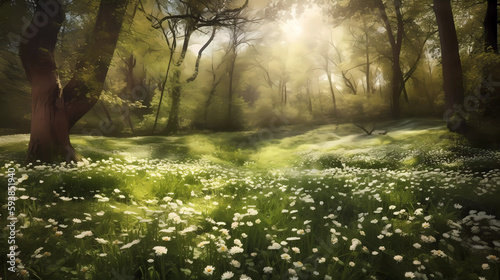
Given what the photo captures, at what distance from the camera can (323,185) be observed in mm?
7891

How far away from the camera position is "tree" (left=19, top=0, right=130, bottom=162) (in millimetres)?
9047

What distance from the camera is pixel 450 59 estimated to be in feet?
45.6

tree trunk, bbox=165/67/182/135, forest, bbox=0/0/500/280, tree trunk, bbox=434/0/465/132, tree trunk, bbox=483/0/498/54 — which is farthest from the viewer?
tree trunk, bbox=165/67/182/135

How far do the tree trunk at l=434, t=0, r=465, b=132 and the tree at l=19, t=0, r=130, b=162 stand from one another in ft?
49.2

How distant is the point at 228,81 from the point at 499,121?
3216 centimetres

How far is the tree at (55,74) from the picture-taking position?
9047 mm

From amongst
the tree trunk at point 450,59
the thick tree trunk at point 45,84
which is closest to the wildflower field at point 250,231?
the thick tree trunk at point 45,84

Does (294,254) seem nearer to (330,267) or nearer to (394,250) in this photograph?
(330,267)

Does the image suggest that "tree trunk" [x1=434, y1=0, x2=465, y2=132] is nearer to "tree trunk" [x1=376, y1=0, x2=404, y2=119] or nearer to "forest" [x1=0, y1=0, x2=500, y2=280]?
"forest" [x1=0, y1=0, x2=500, y2=280]

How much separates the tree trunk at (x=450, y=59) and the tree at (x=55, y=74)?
15.0m

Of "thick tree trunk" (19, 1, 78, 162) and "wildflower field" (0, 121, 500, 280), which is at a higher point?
"thick tree trunk" (19, 1, 78, 162)

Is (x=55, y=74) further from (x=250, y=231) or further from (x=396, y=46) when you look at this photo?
(x=396, y=46)

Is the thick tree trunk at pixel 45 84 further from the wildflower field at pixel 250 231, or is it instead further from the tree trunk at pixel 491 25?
the tree trunk at pixel 491 25

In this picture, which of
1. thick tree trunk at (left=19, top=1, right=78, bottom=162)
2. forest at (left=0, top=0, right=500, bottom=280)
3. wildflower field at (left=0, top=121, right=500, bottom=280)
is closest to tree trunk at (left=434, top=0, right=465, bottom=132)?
forest at (left=0, top=0, right=500, bottom=280)
